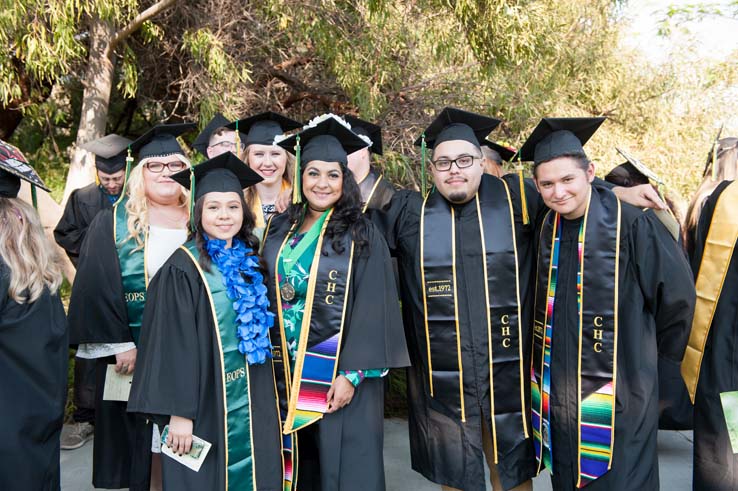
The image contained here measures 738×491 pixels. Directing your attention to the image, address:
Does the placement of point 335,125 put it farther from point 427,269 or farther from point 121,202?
point 121,202

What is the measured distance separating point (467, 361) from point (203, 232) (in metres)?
1.42

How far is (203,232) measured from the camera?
Result: 3.02m

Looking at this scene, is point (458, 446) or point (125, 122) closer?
→ point (458, 446)

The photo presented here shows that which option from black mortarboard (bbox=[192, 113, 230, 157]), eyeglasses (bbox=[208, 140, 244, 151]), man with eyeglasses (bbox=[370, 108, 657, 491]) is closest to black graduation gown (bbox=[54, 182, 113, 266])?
black mortarboard (bbox=[192, 113, 230, 157])

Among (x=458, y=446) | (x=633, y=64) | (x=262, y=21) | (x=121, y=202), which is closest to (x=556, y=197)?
(x=458, y=446)

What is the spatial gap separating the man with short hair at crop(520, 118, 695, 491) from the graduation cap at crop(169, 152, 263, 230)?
143cm

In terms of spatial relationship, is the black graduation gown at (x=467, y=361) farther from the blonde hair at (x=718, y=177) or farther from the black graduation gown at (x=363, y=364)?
the blonde hair at (x=718, y=177)

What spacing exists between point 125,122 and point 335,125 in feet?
21.3

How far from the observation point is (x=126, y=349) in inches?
134

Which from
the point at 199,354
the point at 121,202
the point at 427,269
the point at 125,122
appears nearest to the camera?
the point at 199,354

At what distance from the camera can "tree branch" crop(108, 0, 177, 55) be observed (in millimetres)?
5680

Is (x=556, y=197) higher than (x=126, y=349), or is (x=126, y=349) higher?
(x=556, y=197)

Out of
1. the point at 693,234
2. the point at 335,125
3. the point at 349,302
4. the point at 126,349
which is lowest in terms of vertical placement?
the point at 126,349

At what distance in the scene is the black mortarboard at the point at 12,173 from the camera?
2557mm
